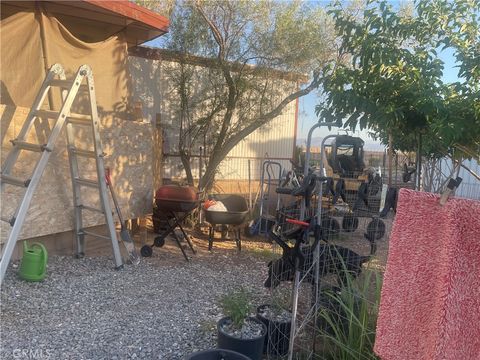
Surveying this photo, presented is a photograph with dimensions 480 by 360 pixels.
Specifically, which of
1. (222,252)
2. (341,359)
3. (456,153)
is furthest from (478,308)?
(222,252)

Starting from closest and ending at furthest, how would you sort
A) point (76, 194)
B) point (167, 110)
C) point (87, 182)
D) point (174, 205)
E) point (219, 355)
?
point (219, 355) < point (87, 182) < point (76, 194) < point (174, 205) < point (167, 110)

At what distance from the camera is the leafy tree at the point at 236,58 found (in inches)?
322

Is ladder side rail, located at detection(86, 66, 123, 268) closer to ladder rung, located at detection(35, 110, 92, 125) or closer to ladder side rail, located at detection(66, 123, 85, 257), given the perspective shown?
ladder rung, located at detection(35, 110, 92, 125)

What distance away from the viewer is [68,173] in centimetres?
533

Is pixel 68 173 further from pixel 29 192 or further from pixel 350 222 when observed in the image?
pixel 350 222

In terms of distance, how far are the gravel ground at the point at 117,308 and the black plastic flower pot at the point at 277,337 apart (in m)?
0.50

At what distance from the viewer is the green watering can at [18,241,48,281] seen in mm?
4457

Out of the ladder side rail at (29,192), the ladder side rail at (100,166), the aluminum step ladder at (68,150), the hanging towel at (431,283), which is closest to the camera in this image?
the hanging towel at (431,283)

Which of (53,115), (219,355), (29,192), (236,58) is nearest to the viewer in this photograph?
(219,355)

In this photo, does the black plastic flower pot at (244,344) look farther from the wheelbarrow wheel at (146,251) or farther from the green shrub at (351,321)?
the wheelbarrow wheel at (146,251)

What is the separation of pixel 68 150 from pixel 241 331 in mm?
3175

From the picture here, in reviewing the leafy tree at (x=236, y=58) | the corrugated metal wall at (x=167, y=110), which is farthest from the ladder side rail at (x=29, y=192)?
the leafy tree at (x=236, y=58)

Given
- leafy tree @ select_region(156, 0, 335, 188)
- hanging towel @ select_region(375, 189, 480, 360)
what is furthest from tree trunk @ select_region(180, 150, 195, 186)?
hanging towel @ select_region(375, 189, 480, 360)

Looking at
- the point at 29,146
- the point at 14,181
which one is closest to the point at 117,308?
the point at 14,181
